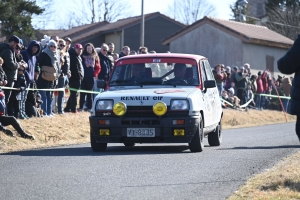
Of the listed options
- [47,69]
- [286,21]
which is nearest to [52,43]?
[47,69]

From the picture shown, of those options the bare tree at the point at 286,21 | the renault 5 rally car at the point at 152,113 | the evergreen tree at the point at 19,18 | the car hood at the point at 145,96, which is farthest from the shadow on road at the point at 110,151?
the bare tree at the point at 286,21

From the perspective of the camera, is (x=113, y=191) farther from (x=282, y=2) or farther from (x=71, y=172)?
(x=282, y=2)

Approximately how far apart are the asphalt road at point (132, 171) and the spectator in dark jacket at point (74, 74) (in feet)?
18.5

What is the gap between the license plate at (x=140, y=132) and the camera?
13.5 meters

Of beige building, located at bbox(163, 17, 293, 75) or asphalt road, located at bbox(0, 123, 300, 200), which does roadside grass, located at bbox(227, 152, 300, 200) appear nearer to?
asphalt road, located at bbox(0, 123, 300, 200)

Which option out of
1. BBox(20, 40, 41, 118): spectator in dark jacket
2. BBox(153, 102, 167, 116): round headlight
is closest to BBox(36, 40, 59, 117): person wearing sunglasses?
BBox(20, 40, 41, 118): spectator in dark jacket

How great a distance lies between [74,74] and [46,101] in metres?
1.88

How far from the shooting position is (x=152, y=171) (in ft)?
35.2

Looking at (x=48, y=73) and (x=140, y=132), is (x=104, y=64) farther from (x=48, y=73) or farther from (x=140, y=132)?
(x=140, y=132)

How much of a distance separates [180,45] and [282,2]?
24.0m

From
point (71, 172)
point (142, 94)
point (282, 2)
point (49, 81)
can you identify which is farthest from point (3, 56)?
point (282, 2)

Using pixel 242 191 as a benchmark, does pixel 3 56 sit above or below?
above

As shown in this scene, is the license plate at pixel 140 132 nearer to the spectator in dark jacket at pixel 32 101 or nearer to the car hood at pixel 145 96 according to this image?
the car hood at pixel 145 96

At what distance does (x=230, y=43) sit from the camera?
164ft
